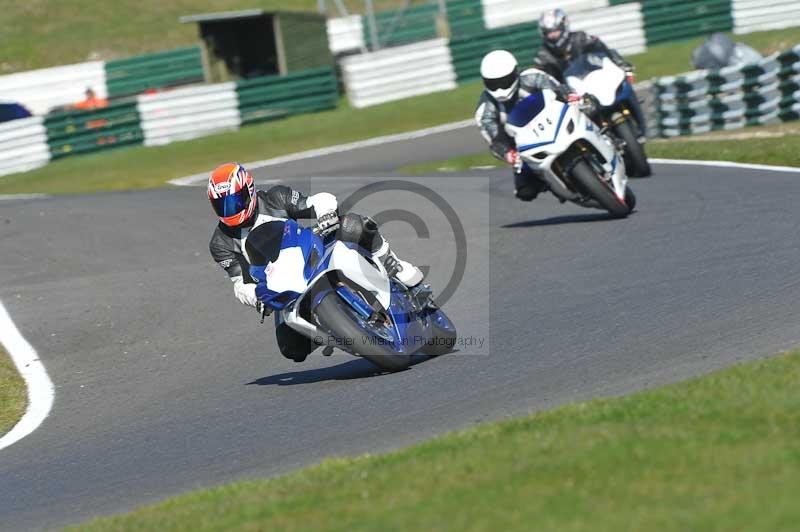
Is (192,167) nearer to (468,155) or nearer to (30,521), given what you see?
(468,155)

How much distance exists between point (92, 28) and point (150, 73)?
8.56m

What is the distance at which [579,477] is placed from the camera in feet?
16.0

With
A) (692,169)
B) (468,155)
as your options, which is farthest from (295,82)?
(692,169)

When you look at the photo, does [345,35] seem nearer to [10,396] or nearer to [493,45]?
[493,45]

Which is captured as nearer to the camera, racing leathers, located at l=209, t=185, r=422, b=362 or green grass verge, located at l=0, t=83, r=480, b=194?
racing leathers, located at l=209, t=185, r=422, b=362

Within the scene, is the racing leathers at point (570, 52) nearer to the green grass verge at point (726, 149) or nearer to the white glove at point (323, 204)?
the green grass verge at point (726, 149)

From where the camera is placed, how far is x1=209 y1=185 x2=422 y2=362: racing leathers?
26.7ft

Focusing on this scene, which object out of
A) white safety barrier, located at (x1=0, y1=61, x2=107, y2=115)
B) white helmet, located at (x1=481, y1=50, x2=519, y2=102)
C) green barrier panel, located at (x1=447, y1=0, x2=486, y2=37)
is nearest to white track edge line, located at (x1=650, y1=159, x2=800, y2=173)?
white helmet, located at (x1=481, y1=50, x2=519, y2=102)

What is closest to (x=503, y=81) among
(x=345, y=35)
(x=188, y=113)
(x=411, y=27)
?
(x=188, y=113)

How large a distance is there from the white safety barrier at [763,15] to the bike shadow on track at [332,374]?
21.7 metres

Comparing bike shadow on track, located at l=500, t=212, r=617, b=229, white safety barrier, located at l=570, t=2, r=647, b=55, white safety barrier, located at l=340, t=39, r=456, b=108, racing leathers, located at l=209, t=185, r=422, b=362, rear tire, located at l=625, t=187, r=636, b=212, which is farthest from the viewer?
white safety barrier, located at l=570, t=2, r=647, b=55

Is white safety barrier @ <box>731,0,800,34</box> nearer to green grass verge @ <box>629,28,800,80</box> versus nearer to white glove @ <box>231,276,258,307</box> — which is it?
green grass verge @ <box>629,28,800,80</box>

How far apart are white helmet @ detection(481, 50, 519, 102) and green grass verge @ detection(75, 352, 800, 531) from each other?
6261 millimetres

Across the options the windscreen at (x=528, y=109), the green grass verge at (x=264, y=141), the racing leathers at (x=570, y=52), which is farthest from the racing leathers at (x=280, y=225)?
the green grass verge at (x=264, y=141)
